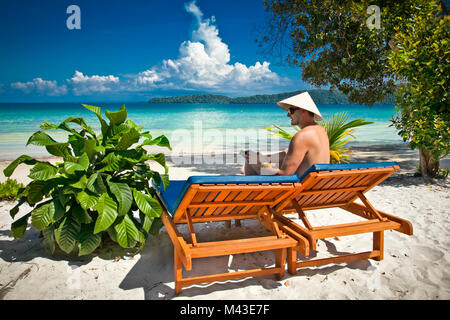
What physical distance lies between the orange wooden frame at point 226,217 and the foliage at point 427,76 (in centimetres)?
A: 369

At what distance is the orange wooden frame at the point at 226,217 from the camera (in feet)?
5.94

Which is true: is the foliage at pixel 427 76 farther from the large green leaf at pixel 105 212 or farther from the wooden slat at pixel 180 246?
the large green leaf at pixel 105 212

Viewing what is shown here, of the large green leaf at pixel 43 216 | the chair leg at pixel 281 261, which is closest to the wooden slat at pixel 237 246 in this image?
the chair leg at pixel 281 261

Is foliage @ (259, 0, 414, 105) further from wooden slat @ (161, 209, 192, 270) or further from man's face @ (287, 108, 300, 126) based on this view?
wooden slat @ (161, 209, 192, 270)

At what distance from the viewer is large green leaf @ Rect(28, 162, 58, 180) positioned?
2.06 metres

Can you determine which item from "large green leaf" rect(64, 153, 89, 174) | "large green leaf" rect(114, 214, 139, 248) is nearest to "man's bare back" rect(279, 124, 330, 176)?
"large green leaf" rect(114, 214, 139, 248)

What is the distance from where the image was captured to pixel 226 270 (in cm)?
244

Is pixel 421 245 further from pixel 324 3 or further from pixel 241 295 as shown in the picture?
pixel 324 3

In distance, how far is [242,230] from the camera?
3.32 m

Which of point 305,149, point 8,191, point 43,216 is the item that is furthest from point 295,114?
point 8,191

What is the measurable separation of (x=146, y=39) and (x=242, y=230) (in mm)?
96900

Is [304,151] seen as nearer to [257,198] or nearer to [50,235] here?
[257,198]
